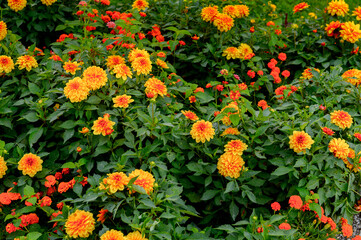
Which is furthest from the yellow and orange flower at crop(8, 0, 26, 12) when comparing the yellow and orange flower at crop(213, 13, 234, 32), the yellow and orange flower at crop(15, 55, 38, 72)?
the yellow and orange flower at crop(213, 13, 234, 32)

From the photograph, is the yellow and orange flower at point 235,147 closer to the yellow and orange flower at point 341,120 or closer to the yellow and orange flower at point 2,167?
the yellow and orange flower at point 341,120

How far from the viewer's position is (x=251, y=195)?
220 cm

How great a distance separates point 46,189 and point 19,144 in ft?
1.31

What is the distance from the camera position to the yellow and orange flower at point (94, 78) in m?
2.23

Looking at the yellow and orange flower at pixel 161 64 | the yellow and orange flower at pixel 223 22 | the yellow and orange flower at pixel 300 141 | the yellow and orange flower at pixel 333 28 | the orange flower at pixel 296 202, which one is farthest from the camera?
the yellow and orange flower at pixel 333 28

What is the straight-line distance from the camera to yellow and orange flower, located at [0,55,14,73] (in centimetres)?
251

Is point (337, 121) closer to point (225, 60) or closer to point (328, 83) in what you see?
point (328, 83)

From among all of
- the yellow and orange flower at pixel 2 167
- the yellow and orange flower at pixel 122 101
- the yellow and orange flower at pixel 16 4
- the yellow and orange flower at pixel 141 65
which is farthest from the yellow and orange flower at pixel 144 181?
the yellow and orange flower at pixel 16 4

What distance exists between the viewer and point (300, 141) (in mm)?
2133

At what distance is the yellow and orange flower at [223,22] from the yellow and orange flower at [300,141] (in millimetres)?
1433

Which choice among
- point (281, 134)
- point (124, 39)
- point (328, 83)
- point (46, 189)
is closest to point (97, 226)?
point (46, 189)

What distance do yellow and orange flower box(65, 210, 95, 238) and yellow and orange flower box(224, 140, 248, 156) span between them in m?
0.92

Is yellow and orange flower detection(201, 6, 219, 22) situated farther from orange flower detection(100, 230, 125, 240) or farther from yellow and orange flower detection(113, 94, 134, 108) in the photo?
orange flower detection(100, 230, 125, 240)

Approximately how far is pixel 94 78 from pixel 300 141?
4.26 feet
